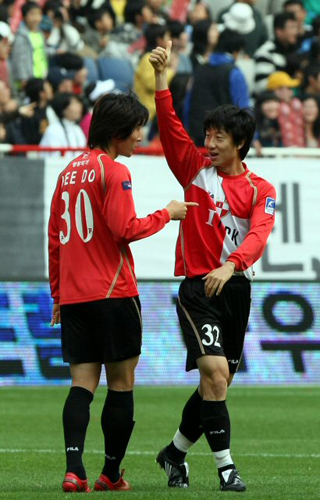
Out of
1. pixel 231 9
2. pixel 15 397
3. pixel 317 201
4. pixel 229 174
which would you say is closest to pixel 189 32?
pixel 231 9

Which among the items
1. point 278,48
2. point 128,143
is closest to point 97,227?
point 128,143

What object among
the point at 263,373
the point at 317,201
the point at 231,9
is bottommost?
the point at 263,373

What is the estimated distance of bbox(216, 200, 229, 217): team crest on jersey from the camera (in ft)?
26.4

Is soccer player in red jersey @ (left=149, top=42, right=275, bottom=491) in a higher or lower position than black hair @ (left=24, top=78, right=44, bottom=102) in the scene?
higher

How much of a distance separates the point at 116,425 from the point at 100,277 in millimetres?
839

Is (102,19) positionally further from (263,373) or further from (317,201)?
(263,373)

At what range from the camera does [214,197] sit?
806cm

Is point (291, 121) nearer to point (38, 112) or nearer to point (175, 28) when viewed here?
point (175, 28)

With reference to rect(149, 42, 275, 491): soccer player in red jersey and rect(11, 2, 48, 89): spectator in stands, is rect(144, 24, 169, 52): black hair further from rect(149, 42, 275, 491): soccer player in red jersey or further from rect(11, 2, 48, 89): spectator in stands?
rect(149, 42, 275, 491): soccer player in red jersey

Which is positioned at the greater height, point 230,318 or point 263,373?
point 230,318

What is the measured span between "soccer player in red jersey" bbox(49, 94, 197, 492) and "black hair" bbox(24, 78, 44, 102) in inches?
375

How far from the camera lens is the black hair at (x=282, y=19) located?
2148cm

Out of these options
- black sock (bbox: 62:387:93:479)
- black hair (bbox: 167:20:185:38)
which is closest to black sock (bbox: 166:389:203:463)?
black sock (bbox: 62:387:93:479)

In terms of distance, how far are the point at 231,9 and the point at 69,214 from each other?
13946 mm
